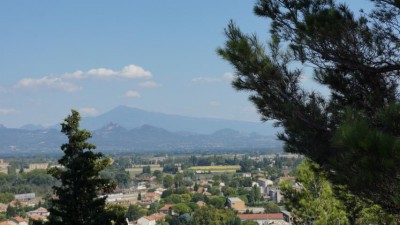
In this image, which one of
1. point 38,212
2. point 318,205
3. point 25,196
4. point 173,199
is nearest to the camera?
point 318,205

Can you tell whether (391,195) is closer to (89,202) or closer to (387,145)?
(387,145)

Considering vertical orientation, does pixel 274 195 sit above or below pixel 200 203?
below

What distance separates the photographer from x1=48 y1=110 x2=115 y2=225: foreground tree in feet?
30.2

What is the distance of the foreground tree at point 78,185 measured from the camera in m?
9.20

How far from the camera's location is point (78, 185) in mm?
9297

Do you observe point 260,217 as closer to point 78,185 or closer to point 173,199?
point 173,199

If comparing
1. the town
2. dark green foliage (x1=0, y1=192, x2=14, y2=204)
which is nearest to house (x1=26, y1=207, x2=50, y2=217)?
the town

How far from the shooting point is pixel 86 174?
9.30 metres

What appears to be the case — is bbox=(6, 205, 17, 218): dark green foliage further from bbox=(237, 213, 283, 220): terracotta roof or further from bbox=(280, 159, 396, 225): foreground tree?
bbox=(280, 159, 396, 225): foreground tree

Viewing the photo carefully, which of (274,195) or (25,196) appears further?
(25,196)

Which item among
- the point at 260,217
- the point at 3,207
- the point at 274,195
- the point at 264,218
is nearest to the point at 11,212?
the point at 3,207

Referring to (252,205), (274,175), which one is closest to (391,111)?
(252,205)

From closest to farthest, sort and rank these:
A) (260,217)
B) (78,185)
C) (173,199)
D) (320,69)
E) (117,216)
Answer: (320,69), (117,216), (78,185), (260,217), (173,199)

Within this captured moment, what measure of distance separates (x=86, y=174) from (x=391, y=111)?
6217 millimetres
